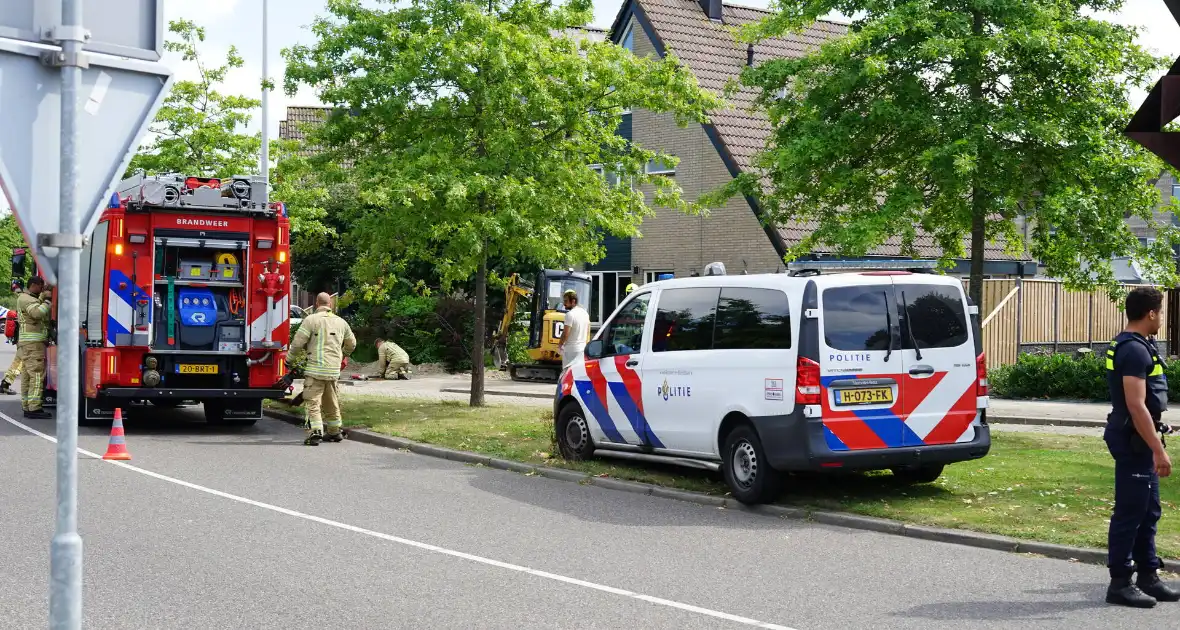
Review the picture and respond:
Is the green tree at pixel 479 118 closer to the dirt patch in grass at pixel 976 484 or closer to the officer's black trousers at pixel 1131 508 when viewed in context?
the dirt patch in grass at pixel 976 484

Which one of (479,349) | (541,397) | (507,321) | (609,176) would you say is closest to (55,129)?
(479,349)

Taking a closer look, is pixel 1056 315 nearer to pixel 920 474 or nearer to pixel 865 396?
pixel 920 474

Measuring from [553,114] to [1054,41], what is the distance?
22.9ft

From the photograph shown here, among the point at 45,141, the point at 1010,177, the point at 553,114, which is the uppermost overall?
the point at 553,114

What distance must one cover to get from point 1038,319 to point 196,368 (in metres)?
17.8

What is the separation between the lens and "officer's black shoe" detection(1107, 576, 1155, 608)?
6938 mm

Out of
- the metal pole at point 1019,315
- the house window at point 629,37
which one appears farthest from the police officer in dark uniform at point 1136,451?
the house window at point 629,37

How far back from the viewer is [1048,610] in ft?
22.7

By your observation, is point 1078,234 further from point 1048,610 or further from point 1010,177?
point 1048,610

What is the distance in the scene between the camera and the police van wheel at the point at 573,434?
42.8 ft

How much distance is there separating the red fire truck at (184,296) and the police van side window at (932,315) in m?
9.19

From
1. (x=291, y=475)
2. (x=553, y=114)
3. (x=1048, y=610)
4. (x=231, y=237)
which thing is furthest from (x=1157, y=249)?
(x=231, y=237)

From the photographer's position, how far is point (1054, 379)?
71.7ft

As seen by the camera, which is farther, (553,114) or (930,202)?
(553,114)
